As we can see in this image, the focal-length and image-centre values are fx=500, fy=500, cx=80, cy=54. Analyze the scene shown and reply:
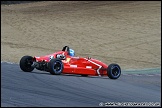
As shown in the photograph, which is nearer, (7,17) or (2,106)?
(2,106)

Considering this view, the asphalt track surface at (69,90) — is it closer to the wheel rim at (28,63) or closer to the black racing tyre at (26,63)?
the black racing tyre at (26,63)

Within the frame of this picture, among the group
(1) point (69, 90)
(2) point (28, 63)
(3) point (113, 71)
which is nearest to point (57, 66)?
(2) point (28, 63)

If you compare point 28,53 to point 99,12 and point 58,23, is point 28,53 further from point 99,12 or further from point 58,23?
point 99,12

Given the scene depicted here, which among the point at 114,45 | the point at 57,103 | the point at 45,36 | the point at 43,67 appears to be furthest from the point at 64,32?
the point at 57,103

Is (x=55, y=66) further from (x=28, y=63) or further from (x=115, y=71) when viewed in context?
(x=115, y=71)

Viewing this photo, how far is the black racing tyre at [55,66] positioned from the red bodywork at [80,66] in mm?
324

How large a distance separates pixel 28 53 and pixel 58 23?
973cm

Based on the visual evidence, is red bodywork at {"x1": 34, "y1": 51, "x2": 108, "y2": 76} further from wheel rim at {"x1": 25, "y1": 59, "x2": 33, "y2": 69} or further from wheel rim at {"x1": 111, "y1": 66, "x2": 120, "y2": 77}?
wheel rim at {"x1": 111, "y1": 66, "x2": 120, "y2": 77}

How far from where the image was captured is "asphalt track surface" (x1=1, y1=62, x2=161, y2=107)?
1027cm

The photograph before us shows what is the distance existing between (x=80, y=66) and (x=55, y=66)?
1.27 metres

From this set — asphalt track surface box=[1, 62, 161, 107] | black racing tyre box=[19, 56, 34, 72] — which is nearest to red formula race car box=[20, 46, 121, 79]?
black racing tyre box=[19, 56, 34, 72]

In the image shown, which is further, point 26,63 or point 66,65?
point 26,63

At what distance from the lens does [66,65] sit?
1491cm

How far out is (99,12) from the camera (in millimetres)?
37156
